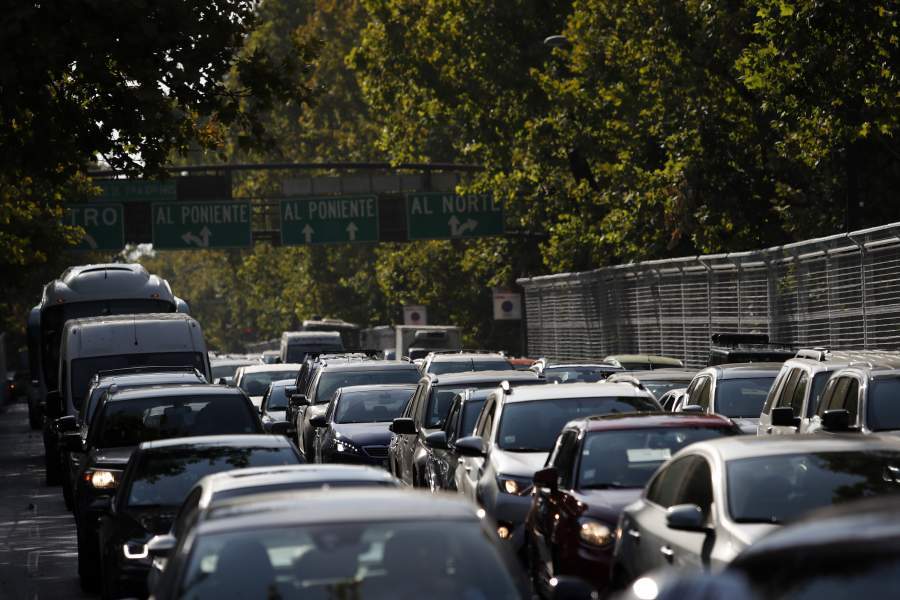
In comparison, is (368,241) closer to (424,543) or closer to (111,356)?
(111,356)

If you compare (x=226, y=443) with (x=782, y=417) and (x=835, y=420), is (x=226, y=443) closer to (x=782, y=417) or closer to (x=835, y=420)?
(x=835, y=420)

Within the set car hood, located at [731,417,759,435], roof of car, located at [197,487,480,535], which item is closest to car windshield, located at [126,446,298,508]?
roof of car, located at [197,487,480,535]

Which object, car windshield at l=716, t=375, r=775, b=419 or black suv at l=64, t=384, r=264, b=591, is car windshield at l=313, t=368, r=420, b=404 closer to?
car windshield at l=716, t=375, r=775, b=419

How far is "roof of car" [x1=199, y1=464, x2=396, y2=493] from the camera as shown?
9188mm

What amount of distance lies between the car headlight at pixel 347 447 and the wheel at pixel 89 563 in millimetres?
7688

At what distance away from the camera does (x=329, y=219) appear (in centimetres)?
5822

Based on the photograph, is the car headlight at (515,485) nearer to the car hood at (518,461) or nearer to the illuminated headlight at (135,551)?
the car hood at (518,461)

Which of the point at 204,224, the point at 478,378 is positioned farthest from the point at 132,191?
the point at 478,378

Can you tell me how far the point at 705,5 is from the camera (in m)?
35.4

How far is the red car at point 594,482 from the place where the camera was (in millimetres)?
11891

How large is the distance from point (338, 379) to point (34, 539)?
854cm

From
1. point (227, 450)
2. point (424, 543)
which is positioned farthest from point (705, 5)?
point (424, 543)

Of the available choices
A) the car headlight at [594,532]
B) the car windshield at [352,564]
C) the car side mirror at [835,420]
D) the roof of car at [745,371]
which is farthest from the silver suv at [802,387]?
the car windshield at [352,564]

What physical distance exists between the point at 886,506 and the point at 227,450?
26.9 ft
